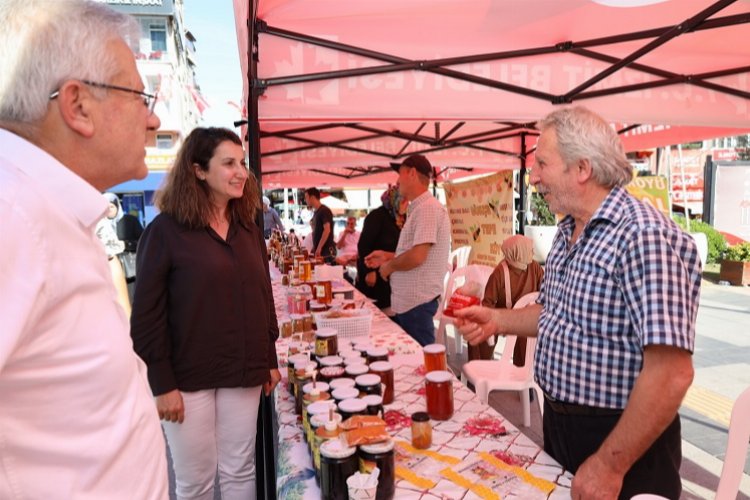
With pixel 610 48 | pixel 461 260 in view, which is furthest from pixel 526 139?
pixel 610 48

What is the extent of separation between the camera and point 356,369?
1738mm

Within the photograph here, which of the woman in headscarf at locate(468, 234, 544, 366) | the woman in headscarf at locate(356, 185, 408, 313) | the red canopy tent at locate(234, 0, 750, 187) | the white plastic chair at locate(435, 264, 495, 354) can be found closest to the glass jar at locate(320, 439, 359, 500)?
the red canopy tent at locate(234, 0, 750, 187)

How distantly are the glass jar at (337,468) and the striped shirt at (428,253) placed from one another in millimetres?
2421

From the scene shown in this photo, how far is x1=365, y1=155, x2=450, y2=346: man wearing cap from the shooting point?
11.6 feet

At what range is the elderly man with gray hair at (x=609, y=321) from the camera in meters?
1.26

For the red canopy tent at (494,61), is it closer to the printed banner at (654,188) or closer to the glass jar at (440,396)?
the glass jar at (440,396)

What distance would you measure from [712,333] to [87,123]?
7201 mm

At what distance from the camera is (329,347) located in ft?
6.65

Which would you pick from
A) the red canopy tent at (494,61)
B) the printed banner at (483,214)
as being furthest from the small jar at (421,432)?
the printed banner at (483,214)

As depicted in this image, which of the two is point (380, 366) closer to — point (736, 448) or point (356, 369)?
point (356, 369)

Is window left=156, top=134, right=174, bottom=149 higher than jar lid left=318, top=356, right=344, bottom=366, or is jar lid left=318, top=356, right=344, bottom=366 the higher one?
window left=156, top=134, right=174, bottom=149

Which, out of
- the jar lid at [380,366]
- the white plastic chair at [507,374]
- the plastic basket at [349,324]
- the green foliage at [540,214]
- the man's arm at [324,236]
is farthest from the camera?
the green foliage at [540,214]

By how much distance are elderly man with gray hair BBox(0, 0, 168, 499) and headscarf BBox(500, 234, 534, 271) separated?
3273 mm

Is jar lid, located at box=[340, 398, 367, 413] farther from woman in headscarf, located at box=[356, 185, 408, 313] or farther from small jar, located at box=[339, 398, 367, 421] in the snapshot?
woman in headscarf, located at box=[356, 185, 408, 313]
